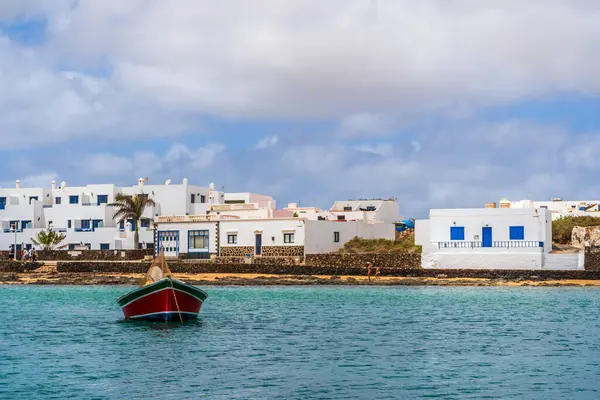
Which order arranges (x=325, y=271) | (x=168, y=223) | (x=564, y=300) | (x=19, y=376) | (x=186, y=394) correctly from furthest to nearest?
1. (x=168, y=223)
2. (x=325, y=271)
3. (x=564, y=300)
4. (x=19, y=376)
5. (x=186, y=394)

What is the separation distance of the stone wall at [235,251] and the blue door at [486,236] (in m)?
19.1

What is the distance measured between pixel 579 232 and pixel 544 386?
46.5 m

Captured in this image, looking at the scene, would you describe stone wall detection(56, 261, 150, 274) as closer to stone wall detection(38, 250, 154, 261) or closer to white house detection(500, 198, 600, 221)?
stone wall detection(38, 250, 154, 261)

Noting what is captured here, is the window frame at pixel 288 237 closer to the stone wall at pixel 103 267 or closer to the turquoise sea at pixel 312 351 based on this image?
the stone wall at pixel 103 267

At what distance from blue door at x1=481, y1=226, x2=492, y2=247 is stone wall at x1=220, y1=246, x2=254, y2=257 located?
62.6 feet

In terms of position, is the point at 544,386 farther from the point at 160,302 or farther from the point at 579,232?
the point at 579,232

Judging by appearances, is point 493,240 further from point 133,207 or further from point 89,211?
point 89,211

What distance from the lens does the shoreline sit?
58.9 metres

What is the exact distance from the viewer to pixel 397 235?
77.1m

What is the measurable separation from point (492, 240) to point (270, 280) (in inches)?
651

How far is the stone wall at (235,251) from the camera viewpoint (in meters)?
69.5

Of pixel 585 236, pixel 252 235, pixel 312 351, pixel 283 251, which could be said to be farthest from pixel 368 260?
pixel 312 351

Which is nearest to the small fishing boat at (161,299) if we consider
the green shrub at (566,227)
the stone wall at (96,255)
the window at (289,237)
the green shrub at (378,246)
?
the window at (289,237)

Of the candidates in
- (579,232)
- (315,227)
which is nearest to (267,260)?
(315,227)
